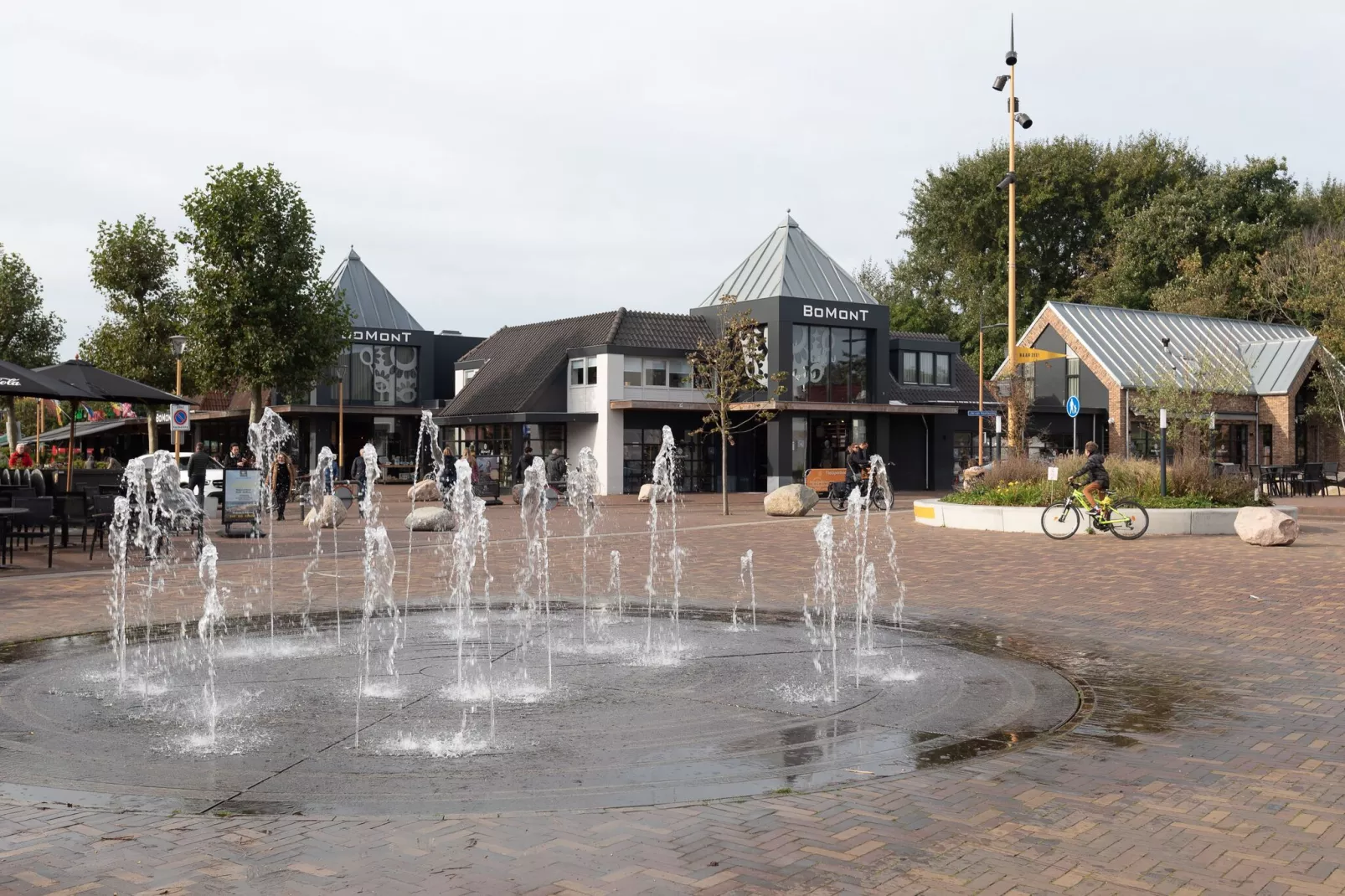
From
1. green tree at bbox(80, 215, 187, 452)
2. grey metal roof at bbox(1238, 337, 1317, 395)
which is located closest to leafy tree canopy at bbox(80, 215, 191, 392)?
green tree at bbox(80, 215, 187, 452)

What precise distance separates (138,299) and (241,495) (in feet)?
73.0

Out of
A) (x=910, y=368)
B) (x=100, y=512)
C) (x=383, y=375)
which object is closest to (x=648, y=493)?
(x=910, y=368)

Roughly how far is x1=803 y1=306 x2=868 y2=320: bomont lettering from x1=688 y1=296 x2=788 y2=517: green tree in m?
1.92

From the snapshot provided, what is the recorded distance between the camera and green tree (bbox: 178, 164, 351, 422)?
1326 inches

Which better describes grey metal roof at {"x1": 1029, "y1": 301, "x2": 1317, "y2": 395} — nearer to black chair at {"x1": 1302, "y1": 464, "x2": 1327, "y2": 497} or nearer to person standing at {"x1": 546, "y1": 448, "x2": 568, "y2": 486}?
black chair at {"x1": 1302, "y1": 464, "x2": 1327, "y2": 497}

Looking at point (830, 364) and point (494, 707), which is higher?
point (830, 364)

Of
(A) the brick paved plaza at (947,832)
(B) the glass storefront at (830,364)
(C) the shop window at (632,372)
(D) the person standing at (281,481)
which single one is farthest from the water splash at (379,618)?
(B) the glass storefront at (830,364)

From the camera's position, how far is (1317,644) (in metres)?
9.66

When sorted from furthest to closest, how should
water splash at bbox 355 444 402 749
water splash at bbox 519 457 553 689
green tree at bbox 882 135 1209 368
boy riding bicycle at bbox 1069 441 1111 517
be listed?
green tree at bbox 882 135 1209 368 < boy riding bicycle at bbox 1069 441 1111 517 < water splash at bbox 519 457 553 689 < water splash at bbox 355 444 402 749

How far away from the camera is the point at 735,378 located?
31297mm

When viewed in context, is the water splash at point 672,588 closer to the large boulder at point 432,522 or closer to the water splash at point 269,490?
the water splash at point 269,490

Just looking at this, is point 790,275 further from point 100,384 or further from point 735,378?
point 100,384

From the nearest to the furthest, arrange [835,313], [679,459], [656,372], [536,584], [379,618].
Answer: [379,618]
[536,584]
[656,372]
[679,459]
[835,313]

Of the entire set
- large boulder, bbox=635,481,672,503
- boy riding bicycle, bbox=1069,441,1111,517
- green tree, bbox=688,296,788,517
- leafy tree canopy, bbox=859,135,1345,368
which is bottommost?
large boulder, bbox=635,481,672,503
